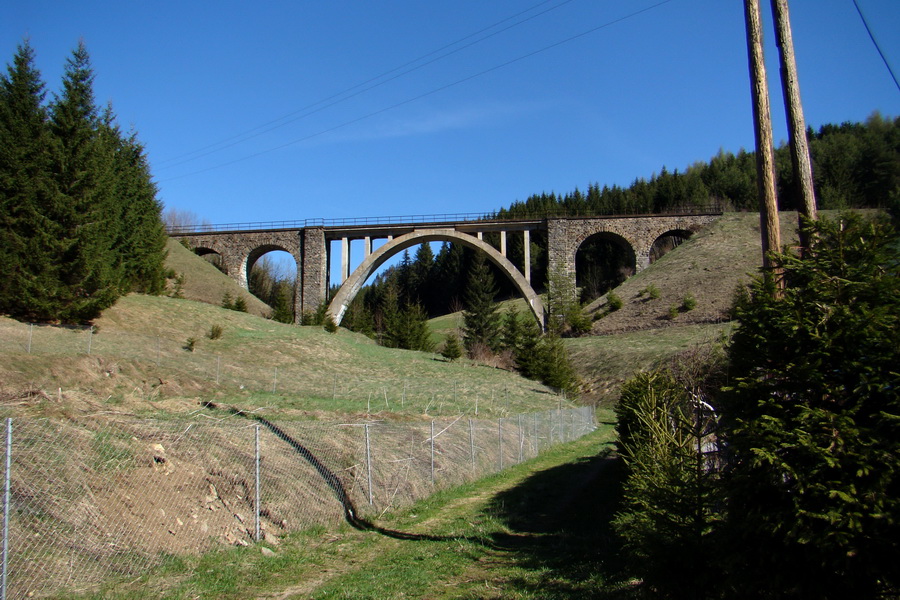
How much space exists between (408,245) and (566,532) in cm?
5055

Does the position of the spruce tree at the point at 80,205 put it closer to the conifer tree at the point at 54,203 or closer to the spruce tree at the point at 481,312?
the conifer tree at the point at 54,203

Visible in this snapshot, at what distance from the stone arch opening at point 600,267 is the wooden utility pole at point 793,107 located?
6836 cm

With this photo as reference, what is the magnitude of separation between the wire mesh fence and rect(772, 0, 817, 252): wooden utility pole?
7328mm

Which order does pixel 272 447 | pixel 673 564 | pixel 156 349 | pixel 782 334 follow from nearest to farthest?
1. pixel 782 334
2. pixel 673 564
3. pixel 272 447
4. pixel 156 349

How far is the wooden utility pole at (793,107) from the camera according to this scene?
7293 mm

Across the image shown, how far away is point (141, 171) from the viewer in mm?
40031

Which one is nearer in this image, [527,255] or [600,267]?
[527,255]

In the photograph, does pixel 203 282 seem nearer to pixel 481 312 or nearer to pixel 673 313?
pixel 481 312

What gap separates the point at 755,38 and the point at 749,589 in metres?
7.10

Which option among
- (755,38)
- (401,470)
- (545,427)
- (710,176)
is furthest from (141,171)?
(710,176)

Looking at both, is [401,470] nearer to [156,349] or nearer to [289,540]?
[289,540]

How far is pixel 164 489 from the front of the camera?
278 inches

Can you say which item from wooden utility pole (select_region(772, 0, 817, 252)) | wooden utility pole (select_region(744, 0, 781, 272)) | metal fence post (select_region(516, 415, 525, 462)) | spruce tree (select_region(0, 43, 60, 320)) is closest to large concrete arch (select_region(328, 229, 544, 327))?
spruce tree (select_region(0, 43, 60, 320))

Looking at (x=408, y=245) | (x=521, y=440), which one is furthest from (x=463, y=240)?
(x=521, y=440)
